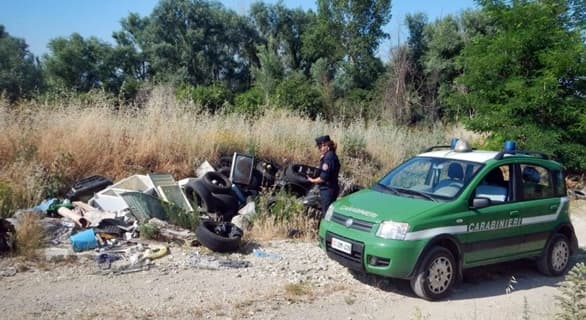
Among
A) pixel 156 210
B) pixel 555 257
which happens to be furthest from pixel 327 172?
pixel 555 257

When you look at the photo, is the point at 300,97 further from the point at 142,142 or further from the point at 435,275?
the point at 435,275

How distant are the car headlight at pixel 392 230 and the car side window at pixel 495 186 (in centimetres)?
141

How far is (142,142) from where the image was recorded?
11312mm

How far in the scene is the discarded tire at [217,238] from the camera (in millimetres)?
7363

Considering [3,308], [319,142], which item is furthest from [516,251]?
[3,308]

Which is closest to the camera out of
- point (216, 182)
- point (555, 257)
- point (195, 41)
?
point (555, 257)

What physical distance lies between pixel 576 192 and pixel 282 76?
29.3 m

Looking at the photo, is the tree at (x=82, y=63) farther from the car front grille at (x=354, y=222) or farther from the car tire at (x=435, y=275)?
the car tire at (x=435, y=275)

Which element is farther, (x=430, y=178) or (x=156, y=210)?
(x=156, y=210)

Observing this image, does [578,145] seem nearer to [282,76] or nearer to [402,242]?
[402,242]

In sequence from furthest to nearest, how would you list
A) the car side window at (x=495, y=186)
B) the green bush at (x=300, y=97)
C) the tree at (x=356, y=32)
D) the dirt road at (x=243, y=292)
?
the tree at (x=356, y=32)
the green bush at (x=300, y=97)
the car side window at (x=495, y=186)
the dirt road at (x=243, y=292)

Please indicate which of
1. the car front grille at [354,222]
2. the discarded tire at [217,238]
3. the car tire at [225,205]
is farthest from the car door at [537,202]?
the car tire at [225,205]

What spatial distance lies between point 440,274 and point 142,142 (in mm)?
7723

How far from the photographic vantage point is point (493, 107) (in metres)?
15.8
